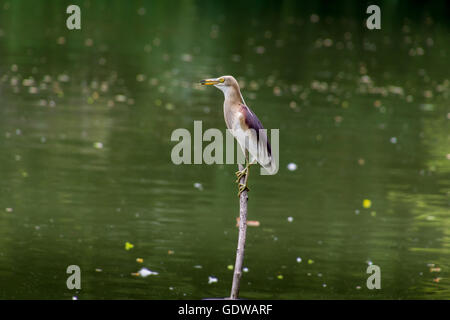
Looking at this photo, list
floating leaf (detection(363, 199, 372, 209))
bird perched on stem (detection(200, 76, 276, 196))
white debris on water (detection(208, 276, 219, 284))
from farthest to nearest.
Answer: floating leaf (detection(363, 199, 372, 209))
white debris on water (detection(208, 276, 219, 284))
bird perched on stem (detection(200, 76, 276, 196))

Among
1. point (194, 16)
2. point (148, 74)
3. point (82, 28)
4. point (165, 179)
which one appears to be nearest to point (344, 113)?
point (148, 74)

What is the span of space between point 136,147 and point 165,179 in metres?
2.01

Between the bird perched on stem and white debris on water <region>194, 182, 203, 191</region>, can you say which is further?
white debris on water <region>194, 182, 203, 191</region>

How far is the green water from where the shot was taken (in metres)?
10.0

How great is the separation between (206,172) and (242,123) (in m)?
8.49

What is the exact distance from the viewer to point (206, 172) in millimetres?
14453

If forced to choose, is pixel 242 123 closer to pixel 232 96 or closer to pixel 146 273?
pixel 232 96

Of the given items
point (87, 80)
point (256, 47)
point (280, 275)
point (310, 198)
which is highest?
point (256, 47)

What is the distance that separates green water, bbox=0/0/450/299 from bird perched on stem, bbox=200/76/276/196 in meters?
3.41

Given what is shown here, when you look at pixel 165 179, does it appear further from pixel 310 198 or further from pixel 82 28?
pixel 82 28

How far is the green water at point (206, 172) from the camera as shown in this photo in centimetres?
1002

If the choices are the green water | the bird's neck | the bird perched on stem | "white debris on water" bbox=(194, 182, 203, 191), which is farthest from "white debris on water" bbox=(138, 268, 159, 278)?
the bird's neck

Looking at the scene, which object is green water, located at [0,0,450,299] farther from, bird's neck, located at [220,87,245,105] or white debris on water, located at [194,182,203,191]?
bird's neck, located at [220,87,245,105]

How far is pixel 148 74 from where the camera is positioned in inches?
913
